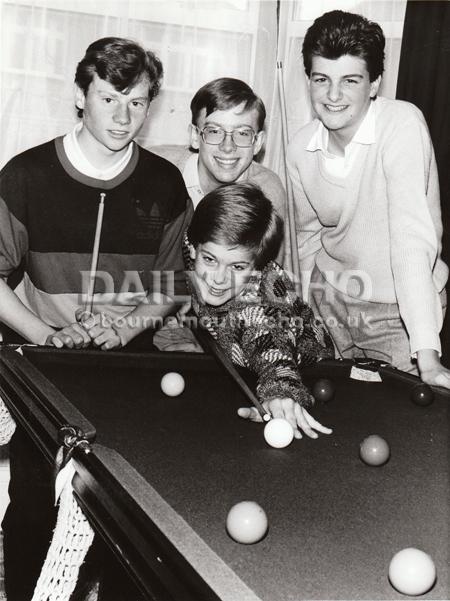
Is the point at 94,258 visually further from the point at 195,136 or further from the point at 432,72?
the point at 432,72

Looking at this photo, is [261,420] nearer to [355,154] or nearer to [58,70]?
[355,154]

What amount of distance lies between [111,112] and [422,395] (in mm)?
1251

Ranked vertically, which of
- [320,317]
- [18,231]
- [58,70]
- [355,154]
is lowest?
[320,317]

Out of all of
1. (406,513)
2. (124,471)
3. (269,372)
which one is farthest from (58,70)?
(406,513)

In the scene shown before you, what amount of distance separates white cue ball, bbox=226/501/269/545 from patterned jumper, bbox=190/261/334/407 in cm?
65

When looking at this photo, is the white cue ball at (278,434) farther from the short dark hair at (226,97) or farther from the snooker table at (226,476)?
the short dark hair at (226,97)

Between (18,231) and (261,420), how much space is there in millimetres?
1089

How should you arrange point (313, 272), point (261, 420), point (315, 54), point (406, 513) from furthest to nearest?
point (313, 272), point (315, 54), point (261, 420), point (406, 513)

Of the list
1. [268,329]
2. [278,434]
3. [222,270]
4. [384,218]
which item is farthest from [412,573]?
[384,218]

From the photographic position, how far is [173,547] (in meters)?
0.95

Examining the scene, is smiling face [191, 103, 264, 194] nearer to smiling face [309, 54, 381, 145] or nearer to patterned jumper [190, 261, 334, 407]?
smiling face [309, 54, 381, 145]

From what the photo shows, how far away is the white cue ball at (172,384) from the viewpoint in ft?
5.72

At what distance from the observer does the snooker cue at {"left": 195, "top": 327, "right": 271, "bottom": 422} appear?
63.7 inches

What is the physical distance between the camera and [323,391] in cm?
174
